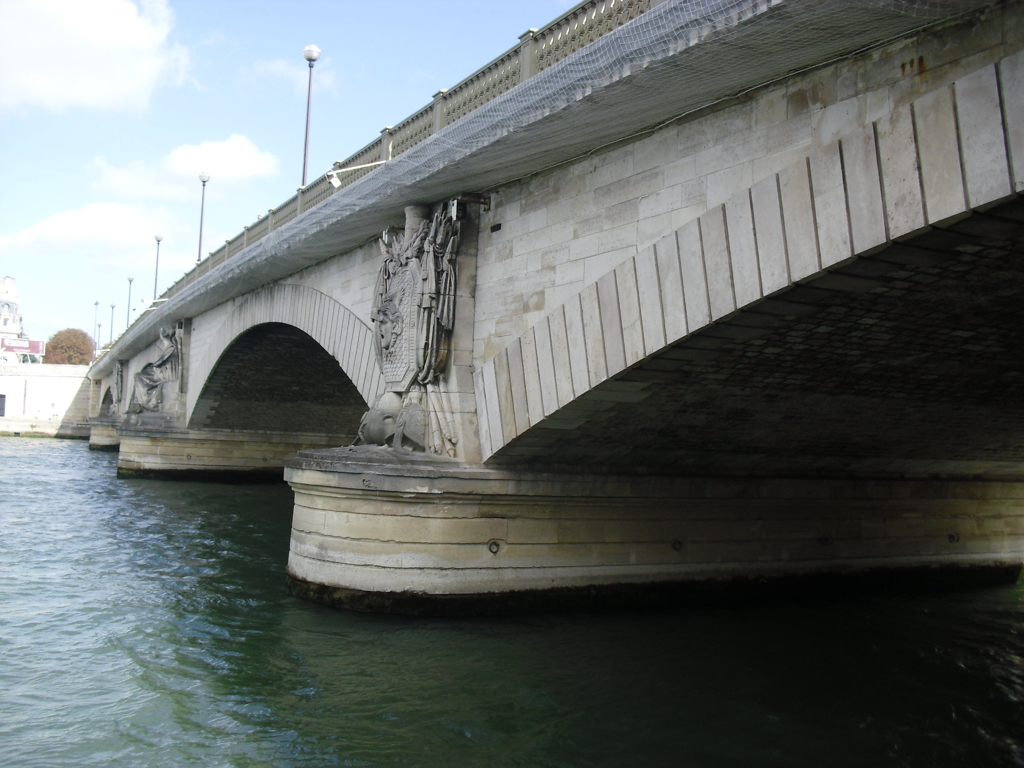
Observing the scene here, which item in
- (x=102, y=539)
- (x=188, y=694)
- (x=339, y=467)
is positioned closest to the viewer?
(x=188, y=694)

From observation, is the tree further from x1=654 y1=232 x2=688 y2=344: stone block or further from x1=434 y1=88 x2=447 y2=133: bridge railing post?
x1=654 y1=232 x2=688 y2=344: stone block

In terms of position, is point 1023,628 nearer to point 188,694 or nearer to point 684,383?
point 684,383

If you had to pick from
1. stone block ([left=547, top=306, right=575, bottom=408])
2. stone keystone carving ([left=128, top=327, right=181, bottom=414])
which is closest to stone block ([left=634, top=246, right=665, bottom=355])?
stone block ([left=547, top=306, right=575, bottom=408])

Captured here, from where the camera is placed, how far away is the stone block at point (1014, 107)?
4555 mm

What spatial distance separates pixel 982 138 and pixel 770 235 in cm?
159

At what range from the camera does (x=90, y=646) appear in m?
8.24

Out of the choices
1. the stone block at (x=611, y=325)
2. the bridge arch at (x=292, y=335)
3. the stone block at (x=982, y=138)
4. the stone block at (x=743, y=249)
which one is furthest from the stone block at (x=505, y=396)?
the stone block at (x=982, y=138)

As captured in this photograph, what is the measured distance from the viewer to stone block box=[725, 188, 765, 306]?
6254mm

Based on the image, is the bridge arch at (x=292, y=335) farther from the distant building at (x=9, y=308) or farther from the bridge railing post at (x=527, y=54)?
the distant building at (x=9, y=308)

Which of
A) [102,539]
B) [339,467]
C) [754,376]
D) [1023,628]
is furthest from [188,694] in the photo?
[1023,628]

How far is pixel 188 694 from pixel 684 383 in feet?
16.3

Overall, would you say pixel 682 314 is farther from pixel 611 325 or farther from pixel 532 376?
pixel 532 376

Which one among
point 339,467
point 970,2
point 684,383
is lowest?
point 339,467

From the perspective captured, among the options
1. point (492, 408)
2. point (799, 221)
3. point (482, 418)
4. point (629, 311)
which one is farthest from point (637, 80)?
point (482, 418)
